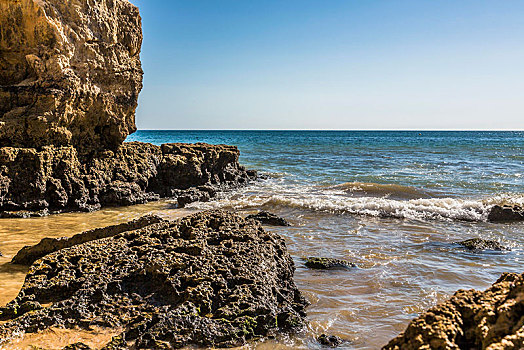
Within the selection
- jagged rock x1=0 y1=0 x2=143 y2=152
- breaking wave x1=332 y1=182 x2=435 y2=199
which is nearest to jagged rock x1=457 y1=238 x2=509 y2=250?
breaking wave x1=332 y1=182 x2=435 y2=199

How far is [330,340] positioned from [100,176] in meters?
8.41

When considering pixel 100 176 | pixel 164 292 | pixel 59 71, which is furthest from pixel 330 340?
pixel 59 71

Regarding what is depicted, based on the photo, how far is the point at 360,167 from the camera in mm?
23016

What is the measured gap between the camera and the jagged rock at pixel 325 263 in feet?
18.7

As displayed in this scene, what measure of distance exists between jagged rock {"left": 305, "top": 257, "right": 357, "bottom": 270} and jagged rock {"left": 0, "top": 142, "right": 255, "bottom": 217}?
624cm

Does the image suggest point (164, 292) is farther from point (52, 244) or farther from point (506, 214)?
point (506, 214)

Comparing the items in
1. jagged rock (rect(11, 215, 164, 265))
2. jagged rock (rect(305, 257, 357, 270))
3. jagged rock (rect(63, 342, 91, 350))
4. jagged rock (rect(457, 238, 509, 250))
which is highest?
jagged rock (rect(11, 215, 164, 265))

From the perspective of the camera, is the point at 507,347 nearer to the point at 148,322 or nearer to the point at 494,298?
the point at 494,298

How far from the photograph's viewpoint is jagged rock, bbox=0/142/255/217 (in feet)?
27.8

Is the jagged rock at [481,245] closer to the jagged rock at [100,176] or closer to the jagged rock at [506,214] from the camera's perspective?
the jagged rock at [506,214]

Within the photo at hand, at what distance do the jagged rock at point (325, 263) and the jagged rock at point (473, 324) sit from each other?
354cm

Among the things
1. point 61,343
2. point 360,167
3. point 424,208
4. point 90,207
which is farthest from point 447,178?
point 61,343

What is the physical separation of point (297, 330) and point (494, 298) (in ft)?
6.73

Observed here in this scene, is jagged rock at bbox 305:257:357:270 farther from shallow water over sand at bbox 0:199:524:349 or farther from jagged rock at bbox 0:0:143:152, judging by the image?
jagged rock at bbox 0:0:143:152
